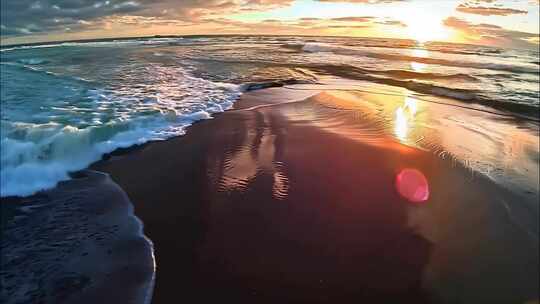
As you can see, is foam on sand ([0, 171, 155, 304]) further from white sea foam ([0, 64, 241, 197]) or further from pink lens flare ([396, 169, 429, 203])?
pink lens flare ([396, 169, 429, 203])

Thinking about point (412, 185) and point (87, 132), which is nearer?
point (412, 185)

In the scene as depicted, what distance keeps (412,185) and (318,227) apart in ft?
6.22

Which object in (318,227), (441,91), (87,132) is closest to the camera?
(318,227)

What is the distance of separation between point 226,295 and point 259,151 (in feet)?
12.9

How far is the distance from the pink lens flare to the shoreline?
11cm

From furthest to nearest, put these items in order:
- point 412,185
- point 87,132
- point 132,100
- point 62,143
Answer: point 132,100
point 87,132
point 62,143
point 412,185

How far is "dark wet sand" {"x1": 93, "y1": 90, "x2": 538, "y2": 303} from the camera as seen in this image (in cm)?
344

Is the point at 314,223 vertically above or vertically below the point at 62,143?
below

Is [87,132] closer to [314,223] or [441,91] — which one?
[314,223]

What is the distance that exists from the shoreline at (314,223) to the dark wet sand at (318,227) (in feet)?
0.05

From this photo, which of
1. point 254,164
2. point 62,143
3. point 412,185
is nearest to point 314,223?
point 412,185

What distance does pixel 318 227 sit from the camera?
4402 mm

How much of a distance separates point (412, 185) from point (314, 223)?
186 cm

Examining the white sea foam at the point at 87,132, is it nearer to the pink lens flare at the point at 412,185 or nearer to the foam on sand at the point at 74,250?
the foam on sand at the point at 74,250
